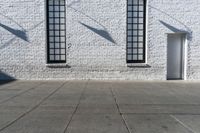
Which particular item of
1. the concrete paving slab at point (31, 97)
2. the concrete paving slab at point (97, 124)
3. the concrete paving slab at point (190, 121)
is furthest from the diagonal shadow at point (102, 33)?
the concrete paving slab at point (190, 121)

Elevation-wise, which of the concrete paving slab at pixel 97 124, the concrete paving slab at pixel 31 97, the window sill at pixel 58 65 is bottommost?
the concrete paving slab at pixel 97 124

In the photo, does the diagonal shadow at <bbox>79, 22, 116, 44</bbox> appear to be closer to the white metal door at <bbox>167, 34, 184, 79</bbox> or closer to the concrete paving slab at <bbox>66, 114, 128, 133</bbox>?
the white metal door at <bbox>167, 34, 184, 79</bbox>

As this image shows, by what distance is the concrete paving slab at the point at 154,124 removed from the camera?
589 centimetres

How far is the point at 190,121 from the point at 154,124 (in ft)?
3.40

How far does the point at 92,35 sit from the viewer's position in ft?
48.1

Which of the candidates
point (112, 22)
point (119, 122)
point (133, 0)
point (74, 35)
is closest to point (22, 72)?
point (74, 35)

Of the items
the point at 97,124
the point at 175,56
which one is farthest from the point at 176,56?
the point at 97,124

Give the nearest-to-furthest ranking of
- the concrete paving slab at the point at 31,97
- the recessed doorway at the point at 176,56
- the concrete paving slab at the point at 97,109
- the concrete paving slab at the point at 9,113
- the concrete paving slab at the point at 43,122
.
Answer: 1. the concrete paving slab at the point at 43,122
2. the concrete paving slab at the point at 9,113
3. the concrete paving slab at the point at 97,109
4. the concrete paving slab at the point at 31,97
5. the recessed doorway at the point at 176,56

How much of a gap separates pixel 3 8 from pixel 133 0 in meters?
7.61

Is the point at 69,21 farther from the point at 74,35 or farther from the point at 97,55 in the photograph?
the point at 97,55

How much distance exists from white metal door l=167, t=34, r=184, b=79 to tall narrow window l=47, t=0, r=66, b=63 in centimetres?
631

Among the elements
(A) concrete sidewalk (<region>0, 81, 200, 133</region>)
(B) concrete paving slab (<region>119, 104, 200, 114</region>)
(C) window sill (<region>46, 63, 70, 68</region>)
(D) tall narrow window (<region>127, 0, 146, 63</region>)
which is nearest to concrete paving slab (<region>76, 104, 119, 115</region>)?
(A) concrete sidewalk (<region>0, 81, 200, 133</region>)

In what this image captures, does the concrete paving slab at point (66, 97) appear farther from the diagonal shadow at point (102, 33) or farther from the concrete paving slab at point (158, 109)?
the diagonal shadow at point (102, 33)

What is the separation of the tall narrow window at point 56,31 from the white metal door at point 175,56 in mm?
6310
